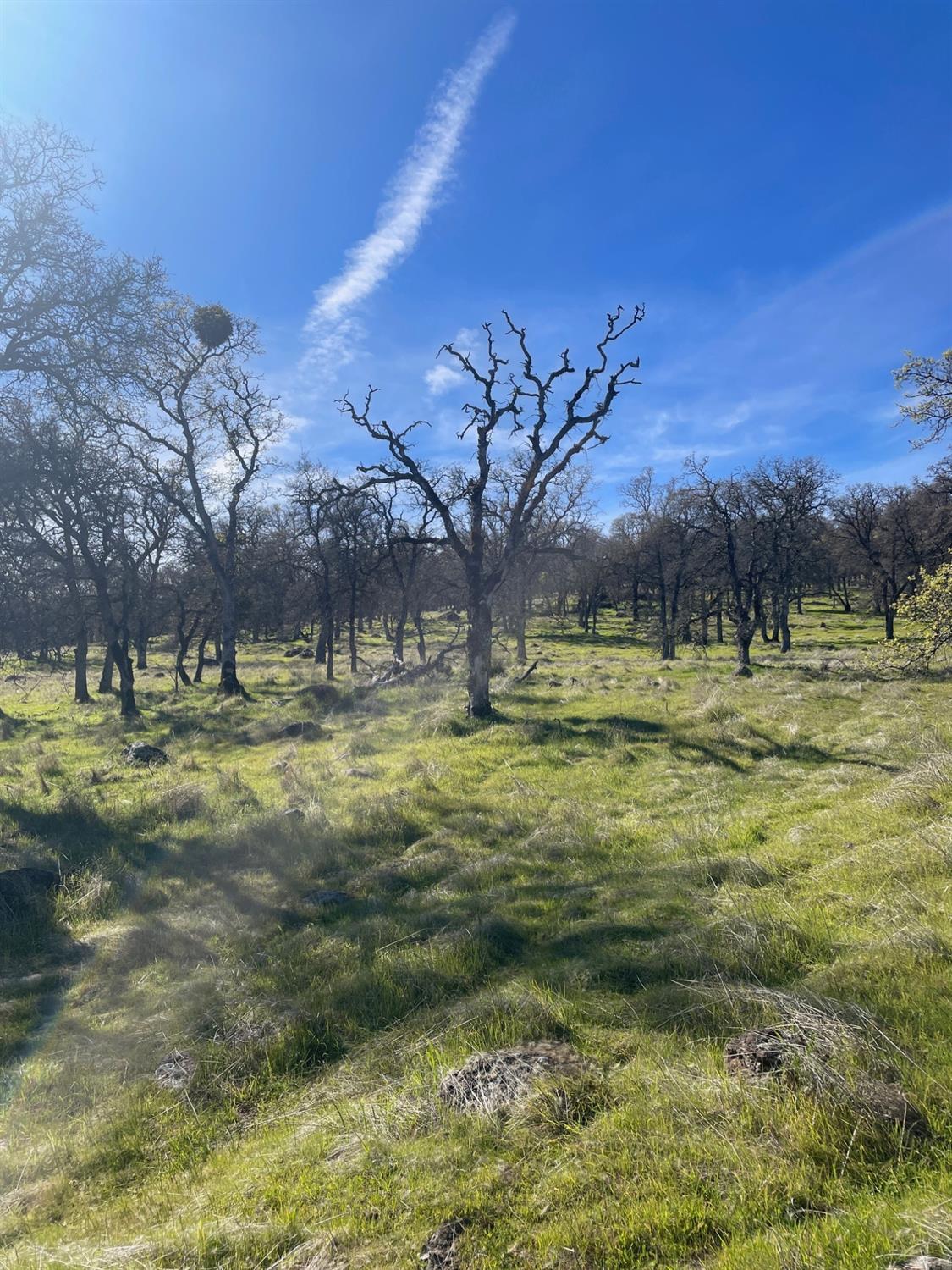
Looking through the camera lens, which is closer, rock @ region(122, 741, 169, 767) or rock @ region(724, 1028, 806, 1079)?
rock @ region(724, 1028, 806, 1079)

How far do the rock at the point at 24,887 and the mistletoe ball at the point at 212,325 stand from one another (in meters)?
20.9

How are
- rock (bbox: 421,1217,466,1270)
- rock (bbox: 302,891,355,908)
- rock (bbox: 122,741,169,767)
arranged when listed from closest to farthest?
rock (bbox: 421,1217,466,1270), rock (bbox: 302,891,355,908), rock (bbox: 122,741,169,767)

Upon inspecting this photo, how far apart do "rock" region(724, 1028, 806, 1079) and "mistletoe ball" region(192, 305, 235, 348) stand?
25928 mm

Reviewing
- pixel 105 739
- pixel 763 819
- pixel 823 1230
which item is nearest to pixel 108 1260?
pixel 823 1230

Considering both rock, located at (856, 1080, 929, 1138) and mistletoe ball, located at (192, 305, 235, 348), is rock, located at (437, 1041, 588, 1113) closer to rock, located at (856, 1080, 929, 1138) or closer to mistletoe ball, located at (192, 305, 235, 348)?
rock, located at (856, 1080, 929, 1138)

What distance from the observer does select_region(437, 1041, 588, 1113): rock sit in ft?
11.4

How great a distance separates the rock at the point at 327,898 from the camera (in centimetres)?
712

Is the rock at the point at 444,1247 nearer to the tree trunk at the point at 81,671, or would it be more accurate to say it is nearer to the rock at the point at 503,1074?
the rock at the point at 503,1074

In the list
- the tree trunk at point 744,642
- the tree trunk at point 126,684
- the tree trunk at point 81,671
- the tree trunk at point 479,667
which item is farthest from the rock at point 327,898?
the tree trunk at point 81,671

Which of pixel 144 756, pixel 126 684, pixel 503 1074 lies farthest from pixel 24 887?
pixel 126 684

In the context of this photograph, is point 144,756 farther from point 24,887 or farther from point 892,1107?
point 892,1107

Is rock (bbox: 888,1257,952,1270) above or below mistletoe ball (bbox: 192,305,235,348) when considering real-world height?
below

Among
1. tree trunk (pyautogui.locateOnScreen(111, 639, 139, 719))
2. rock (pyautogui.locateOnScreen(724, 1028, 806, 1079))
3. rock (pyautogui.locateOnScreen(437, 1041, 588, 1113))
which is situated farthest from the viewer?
tree trunk (pyautogui.locateOnScreen(111, 639, 139, 719))

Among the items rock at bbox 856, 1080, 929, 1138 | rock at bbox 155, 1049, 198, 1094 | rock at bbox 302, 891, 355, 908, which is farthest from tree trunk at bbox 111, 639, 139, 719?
rock at bbox 856, 1080, 929, 1138
